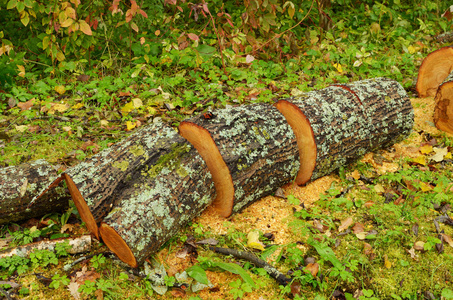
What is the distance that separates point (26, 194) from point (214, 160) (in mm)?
1514

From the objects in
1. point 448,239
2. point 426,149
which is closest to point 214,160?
point 448,239

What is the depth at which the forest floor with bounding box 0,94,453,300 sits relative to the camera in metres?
2.34

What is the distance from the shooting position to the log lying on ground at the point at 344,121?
3131mm

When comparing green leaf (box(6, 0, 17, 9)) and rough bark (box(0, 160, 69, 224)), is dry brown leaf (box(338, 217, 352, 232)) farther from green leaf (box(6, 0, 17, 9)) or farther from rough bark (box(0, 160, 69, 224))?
green leaf (box(6, 0, 17, 9))

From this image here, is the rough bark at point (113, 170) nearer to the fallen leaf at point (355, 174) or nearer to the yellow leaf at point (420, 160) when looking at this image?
the fallen leaf at point (355, 174)

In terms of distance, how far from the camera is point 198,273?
7.62 ft

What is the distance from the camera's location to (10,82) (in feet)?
14.7

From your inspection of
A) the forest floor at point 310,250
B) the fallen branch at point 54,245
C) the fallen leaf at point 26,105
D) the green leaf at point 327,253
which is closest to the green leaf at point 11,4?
the fallen leaf at point 26,105

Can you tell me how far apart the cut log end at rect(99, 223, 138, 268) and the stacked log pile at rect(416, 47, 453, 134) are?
12.0 feet

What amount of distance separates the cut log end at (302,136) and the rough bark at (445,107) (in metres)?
1.94

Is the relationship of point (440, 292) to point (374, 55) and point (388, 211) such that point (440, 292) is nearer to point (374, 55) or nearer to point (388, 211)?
point (388, 211)

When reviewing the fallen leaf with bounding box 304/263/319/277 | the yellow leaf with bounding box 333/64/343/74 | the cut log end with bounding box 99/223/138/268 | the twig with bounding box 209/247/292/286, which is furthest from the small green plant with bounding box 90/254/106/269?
the yellow leaf with bounding box 333/64/343/74

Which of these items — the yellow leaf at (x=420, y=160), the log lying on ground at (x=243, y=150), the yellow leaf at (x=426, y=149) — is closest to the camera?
the log lying on ground at (x=243, y=150)

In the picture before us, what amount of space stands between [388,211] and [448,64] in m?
2.61
